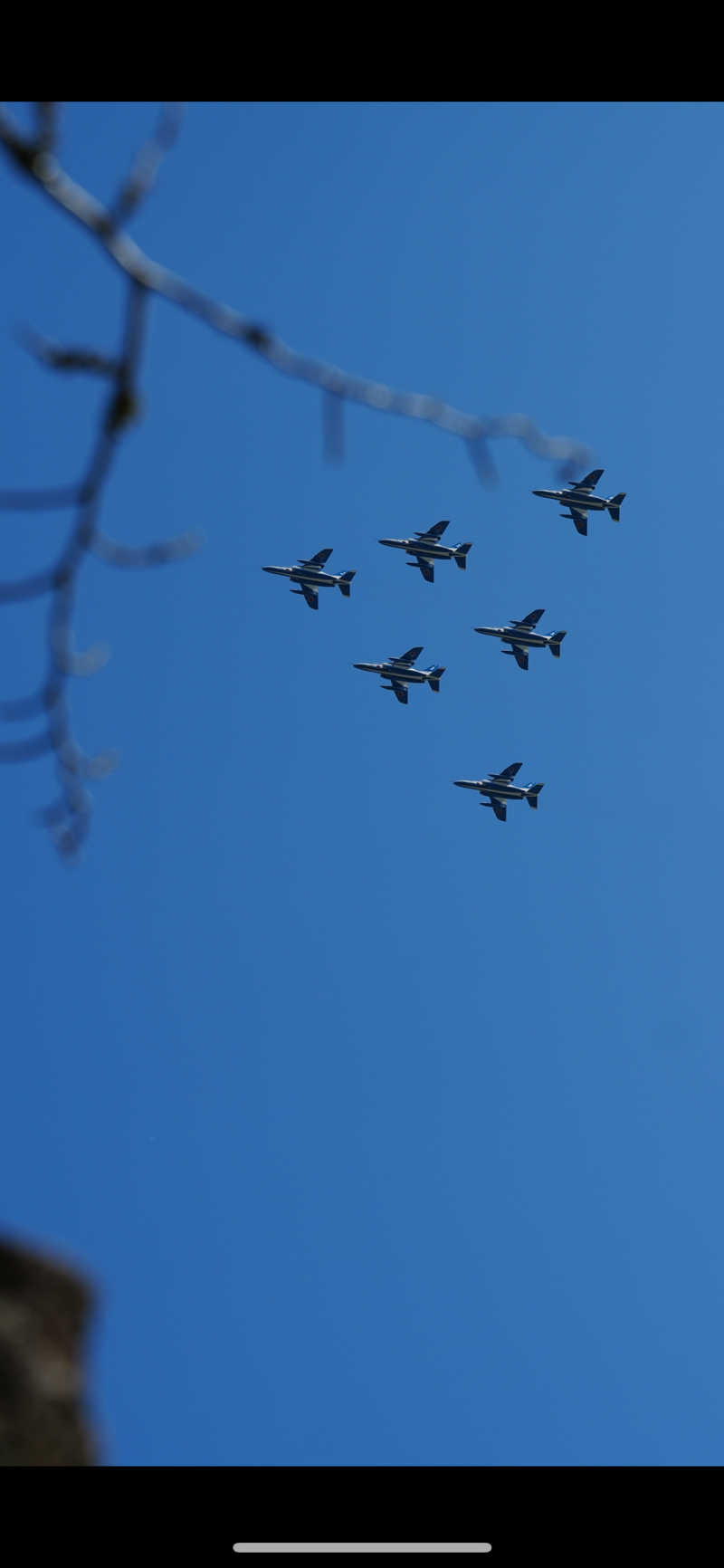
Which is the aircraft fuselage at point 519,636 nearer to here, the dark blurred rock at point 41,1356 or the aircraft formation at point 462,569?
the aircraft formation at point 462,569

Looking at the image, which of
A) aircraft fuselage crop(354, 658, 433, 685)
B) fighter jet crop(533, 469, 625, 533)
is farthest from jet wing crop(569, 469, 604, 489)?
aircraft fuselage crop(354, 658, 433, 685)

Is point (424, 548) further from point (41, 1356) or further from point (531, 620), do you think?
point (41, 1356)

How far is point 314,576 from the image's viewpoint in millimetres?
101750

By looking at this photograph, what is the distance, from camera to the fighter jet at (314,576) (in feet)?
333

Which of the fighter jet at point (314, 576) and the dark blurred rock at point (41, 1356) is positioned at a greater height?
the fighter jet at point (314, 576)

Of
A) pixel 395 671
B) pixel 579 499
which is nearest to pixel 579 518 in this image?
pixel 579 499

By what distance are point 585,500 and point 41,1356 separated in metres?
89.6

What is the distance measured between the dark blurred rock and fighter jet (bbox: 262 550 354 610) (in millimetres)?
90857

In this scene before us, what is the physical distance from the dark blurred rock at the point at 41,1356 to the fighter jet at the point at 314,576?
90.9 meters

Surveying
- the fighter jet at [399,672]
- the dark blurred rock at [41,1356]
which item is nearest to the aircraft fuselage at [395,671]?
the fighter jet at [399,672]

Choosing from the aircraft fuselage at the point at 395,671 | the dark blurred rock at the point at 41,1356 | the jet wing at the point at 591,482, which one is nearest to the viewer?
the dark blurred rock at the point at 41,1356
